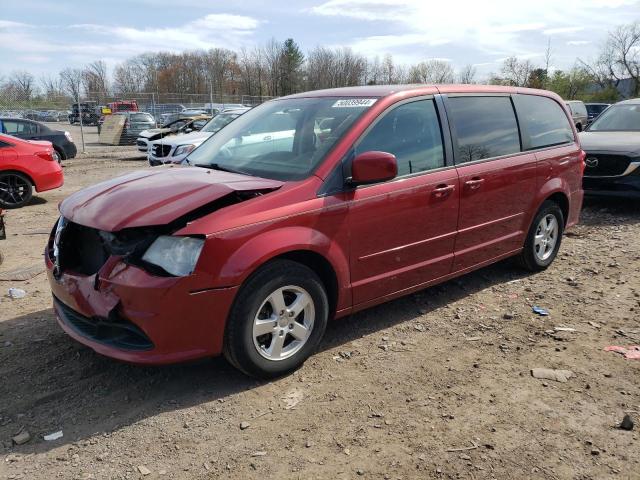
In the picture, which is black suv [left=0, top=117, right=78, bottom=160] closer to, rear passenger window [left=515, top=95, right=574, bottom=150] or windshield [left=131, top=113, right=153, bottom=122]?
windshield [left=131, top=113, right=153, bottom=122]

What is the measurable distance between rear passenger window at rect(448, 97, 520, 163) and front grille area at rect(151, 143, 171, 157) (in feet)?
34.0

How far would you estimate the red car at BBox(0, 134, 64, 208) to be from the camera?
967 cm

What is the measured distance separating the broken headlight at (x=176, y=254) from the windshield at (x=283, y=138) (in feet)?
2.88

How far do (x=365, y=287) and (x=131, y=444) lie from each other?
1.86m

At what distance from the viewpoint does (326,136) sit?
3.87 metres

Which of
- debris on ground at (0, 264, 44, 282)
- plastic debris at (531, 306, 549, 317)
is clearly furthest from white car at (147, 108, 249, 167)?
plastic debris at (531, 306, 549, 317)

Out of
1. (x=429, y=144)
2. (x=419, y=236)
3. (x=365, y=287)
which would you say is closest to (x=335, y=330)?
(x=365, y=287)

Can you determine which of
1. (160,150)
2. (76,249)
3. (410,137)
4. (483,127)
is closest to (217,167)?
(76,249)

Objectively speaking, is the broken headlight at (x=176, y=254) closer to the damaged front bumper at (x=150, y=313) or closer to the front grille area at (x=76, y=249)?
the damaged front bumper at (x=150, y=313)

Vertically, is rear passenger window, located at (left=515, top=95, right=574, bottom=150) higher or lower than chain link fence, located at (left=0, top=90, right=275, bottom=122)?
lower

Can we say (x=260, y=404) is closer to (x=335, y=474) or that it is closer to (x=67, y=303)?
(x=335, y=474)

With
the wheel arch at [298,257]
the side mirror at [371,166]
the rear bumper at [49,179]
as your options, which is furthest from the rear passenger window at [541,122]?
the rear bumper at [49,179]

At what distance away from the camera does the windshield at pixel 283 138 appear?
12.4ft

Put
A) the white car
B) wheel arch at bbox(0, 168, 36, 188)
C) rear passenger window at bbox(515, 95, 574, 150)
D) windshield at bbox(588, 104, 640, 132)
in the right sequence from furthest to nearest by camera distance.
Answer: the white car
windshield at bbox(588, 104, 640, 132)
wheel arch at bbox(0, 168, 36, 188)
rear passenger window at bbox(515, 95, 574, 150)
